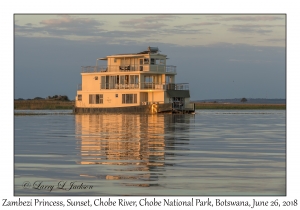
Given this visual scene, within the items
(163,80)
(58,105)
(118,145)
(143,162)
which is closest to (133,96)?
(163,80)

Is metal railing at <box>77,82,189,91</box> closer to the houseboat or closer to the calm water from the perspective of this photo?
the houseboat

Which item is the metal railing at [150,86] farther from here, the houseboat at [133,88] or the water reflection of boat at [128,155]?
the water reflection of boat at [128,155]

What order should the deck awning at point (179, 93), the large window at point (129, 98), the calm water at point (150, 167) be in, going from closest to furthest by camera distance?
the calm water at point (150, 167)
the deck awning at point (179, 93)
the large window at point (129, 98)

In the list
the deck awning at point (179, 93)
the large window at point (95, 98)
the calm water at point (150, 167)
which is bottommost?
the calm water at point (150, 167)

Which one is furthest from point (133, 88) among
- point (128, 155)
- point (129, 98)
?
point (128, 155)

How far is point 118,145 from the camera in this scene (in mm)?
18312

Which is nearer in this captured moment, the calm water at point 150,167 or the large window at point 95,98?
the calm water at point 150,167

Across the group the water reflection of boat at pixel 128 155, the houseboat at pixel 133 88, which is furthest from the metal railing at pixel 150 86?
the water reflection of boat at pixel 128 155

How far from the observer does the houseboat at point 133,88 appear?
53719 millimetres

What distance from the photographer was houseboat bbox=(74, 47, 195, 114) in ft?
176

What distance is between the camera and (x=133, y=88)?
2178 inches
